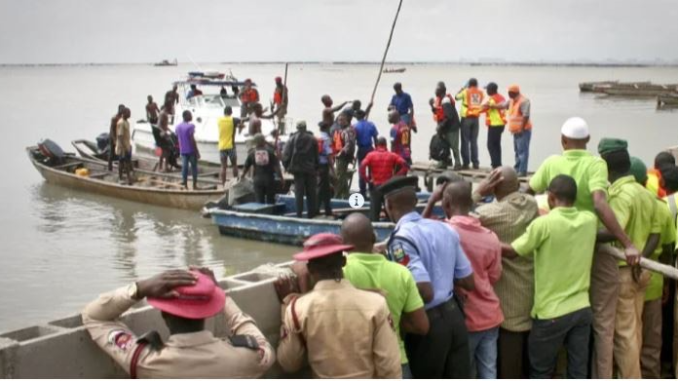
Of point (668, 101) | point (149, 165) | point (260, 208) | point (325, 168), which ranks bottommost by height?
point (149, 165)

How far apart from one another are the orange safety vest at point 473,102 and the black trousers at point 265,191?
3.88m

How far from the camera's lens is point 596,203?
5191mm

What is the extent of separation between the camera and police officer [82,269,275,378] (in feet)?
11.4

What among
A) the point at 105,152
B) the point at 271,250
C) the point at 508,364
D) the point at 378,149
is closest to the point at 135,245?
the point at 271,250

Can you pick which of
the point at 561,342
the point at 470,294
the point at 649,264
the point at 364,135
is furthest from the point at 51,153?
the point at 649,264

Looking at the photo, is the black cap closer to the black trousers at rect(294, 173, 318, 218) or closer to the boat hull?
the boat hull

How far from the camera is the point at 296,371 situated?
433 centimetres

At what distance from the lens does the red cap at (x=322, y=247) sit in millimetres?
3945

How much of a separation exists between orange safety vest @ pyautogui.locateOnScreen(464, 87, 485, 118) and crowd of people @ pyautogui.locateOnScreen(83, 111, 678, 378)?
29.8 ft

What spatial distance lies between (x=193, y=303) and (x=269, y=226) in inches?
424

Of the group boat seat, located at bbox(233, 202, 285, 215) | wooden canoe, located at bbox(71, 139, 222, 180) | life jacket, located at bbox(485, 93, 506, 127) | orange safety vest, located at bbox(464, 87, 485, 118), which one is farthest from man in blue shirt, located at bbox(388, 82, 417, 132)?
wooden canoe, located at bbox(71, 139, 222, 180)

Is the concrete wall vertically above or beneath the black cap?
beneath

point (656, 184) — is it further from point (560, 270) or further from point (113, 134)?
point (113, 134)

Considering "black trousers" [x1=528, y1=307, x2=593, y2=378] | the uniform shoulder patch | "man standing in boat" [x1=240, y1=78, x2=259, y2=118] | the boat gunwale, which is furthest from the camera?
"man standing in boat" [x1=240, y1=78, x2=259, y2=118]
